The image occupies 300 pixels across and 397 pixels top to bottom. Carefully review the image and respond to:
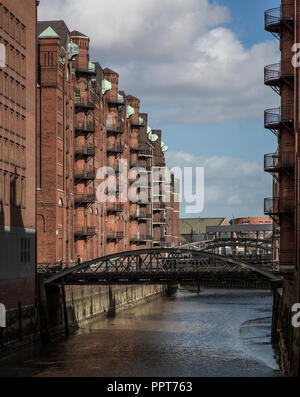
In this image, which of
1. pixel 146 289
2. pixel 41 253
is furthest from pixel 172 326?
pixel 146 289

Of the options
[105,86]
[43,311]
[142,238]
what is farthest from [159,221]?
[43,311]

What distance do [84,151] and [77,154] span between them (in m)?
Answer: 0.73

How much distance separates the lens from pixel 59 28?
6638 cm

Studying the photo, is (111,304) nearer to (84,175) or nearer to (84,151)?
(84,175)

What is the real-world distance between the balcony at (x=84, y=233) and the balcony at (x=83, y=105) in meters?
9.52

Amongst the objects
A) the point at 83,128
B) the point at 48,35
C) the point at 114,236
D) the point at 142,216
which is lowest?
the point at 114,236

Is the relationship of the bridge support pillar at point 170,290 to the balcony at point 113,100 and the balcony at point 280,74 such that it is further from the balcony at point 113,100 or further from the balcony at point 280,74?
the balcony at point 280,74

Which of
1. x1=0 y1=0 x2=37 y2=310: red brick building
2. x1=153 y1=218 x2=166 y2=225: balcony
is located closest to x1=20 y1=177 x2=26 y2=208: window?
x1=0 y1=0 x2=37 y2=310: red brick building

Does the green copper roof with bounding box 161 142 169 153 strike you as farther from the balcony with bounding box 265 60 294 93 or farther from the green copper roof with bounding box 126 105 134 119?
the balcony with bounding box 265 60 294 93

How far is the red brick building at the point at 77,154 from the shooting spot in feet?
A: 195

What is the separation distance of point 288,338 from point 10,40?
71.1 feet

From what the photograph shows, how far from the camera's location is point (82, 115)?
68000 millimetres
